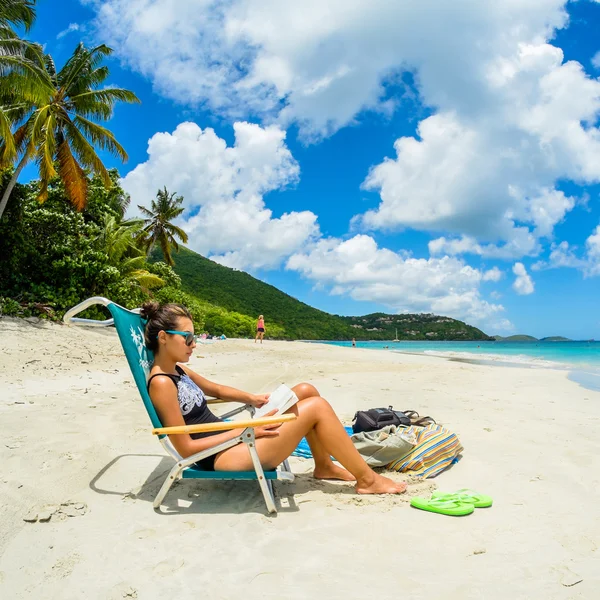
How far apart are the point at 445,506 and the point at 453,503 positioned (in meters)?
0.10

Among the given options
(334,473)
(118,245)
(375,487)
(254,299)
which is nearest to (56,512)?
(334,473)

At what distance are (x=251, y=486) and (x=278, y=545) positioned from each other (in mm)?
1000

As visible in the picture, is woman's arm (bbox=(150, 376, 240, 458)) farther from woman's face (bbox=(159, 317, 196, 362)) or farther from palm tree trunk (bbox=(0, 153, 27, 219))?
palm tree trunk (bbox=(0, 153, 27, 219))

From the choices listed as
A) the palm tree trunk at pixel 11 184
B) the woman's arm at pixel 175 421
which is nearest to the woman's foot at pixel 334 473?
the woman's arm at pixel 175 421

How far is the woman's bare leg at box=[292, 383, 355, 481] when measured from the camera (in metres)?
3.50

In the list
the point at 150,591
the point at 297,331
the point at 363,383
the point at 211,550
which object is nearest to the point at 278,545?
the point at 211,550

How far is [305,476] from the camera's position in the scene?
3.73 m

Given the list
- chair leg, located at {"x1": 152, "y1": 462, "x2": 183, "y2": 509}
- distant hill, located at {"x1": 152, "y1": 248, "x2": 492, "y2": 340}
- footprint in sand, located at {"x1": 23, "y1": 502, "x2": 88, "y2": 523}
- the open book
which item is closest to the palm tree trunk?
footprint in sand, located at {"x1": 23, "y1": 502, "x2": 88, "y2": 523}

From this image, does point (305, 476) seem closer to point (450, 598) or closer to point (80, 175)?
point (450, 598)

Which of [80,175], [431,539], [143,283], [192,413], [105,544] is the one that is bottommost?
[105,544]

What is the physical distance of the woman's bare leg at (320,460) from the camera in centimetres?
350

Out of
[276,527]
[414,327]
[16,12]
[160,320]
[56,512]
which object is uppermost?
[16,12]

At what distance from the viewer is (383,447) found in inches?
150

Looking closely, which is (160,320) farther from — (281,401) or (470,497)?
(470,497)
